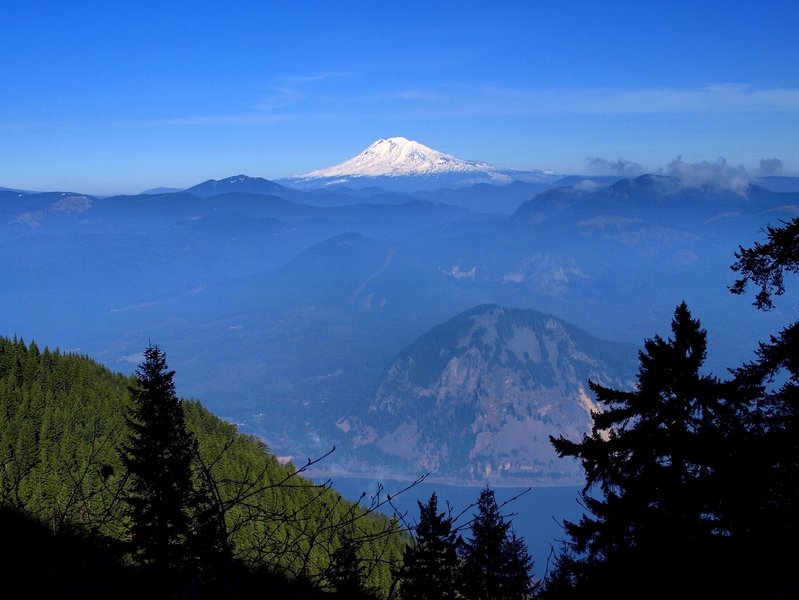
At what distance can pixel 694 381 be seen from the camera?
779cm

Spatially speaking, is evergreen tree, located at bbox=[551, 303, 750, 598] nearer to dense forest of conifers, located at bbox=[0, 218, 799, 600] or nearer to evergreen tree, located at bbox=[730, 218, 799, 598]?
dense forest of conifers, located at bbox=[0, 218, 799, 600]

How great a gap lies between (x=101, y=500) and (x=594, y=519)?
12.8 metres

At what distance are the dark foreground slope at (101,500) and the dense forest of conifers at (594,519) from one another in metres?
0.04

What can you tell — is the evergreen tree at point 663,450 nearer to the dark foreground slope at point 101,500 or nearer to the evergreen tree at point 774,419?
the evergreen tree at point 774,419

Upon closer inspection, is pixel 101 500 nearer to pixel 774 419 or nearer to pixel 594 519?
pixel 594 519


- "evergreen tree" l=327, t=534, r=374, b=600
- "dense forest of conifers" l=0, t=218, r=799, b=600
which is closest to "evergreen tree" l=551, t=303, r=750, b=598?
"dense forest of conifers" l=0, t=218, r=799, b=600

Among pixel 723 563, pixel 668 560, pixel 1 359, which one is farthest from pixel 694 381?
pixel 1 359

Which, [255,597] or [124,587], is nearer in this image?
[255,597]

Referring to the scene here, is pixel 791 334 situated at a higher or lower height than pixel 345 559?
higher

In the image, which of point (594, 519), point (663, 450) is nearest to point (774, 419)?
point (663, 450)

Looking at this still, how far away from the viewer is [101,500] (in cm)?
1569

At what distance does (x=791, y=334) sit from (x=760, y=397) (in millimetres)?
1160

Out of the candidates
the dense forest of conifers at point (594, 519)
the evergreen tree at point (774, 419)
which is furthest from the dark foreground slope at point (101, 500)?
the evergreen tree at point (774, 419)

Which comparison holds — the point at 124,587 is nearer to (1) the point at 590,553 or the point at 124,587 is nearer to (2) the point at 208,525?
(2) the point at 208,525
